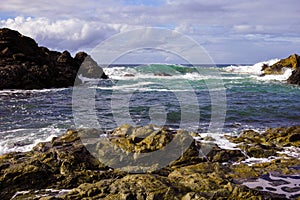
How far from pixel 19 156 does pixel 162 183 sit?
4405 mm

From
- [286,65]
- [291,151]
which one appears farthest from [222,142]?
[286,65]

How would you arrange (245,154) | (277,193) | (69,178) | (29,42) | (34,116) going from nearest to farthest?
(277,193) → (69,178) → (245,154) → (34,116) → (29,42)

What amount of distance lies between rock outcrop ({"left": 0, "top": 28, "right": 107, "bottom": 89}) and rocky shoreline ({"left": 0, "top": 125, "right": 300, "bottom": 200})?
22.7 m

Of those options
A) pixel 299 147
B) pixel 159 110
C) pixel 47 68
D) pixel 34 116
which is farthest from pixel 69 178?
pixel 47 68

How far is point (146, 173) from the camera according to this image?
25.5 feet

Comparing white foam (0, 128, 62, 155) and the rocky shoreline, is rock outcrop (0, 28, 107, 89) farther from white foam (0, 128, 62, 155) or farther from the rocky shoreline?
the rocky shoreline

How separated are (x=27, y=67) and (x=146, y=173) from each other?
1078 inches

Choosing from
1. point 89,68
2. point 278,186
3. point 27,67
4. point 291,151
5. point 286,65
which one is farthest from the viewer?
point 89,68

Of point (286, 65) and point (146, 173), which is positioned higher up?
point (286, 65)

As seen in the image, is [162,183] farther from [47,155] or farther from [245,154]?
[245,154]

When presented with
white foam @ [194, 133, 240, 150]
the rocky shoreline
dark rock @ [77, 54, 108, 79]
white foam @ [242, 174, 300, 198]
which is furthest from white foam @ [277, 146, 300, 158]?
dark rock @ [77, 54, 108, 79]

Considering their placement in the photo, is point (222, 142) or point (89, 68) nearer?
point (222, 142)

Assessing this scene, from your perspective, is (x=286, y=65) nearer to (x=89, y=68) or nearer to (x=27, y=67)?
(x=89, y=68)

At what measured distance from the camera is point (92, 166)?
26.2ft
